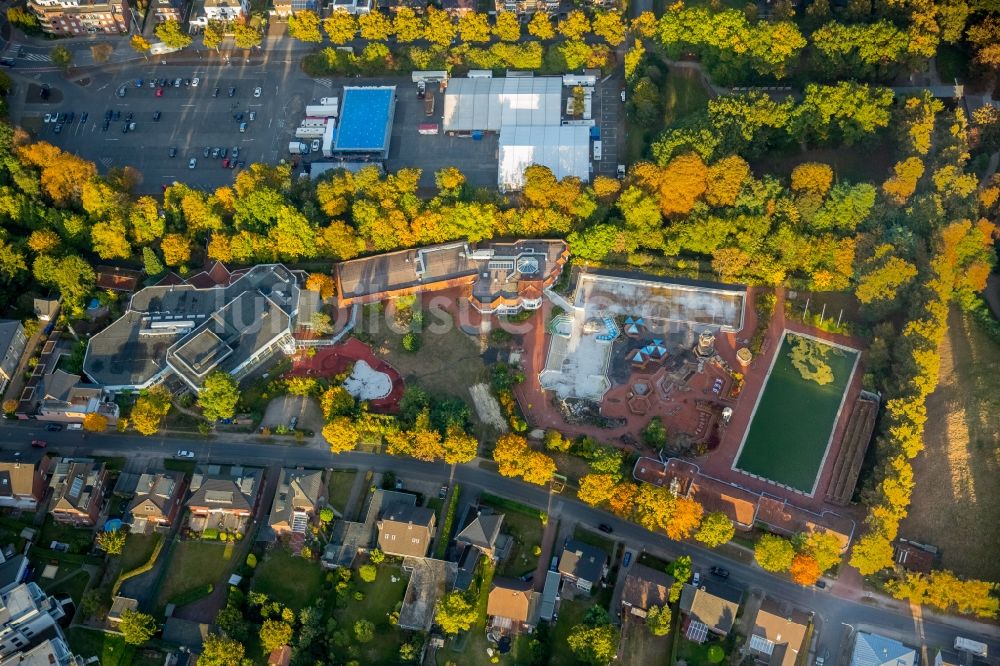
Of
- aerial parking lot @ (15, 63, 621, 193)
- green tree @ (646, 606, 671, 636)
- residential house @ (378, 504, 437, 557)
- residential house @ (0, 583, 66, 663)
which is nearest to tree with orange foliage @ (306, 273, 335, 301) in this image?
aerial parking lot @ (15, 63, 621, 193)

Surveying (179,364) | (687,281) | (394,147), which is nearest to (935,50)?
(687,281)

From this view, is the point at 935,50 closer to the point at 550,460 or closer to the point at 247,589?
the point at 550,460

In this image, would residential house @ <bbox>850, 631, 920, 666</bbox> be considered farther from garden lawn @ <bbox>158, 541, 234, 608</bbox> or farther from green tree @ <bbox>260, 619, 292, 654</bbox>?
garden lawn @ <bbox>158, 541, 234, 608</bbox>

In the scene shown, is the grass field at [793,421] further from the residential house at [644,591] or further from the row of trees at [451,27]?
the row of trees at [451,27]

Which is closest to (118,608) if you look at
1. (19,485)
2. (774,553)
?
(19,485)

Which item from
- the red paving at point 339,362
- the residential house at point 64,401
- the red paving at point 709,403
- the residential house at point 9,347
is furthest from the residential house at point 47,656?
the red paving at point 709,403

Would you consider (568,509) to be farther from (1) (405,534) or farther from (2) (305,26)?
(2) (305,26)
